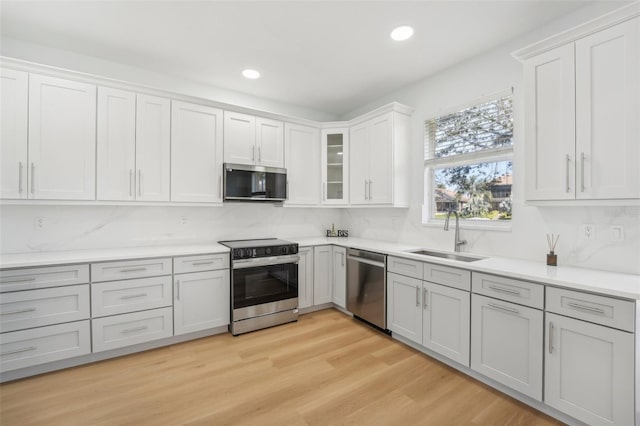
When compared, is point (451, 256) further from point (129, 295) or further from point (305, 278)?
point (129, 295)

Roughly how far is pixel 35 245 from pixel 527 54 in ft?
14.7

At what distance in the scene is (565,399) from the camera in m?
1.72

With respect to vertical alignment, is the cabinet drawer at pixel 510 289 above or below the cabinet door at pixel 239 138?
below

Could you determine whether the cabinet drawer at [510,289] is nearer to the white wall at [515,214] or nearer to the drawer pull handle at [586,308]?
the drawer pull handle at [586,308]

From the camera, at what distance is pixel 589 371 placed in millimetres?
1630

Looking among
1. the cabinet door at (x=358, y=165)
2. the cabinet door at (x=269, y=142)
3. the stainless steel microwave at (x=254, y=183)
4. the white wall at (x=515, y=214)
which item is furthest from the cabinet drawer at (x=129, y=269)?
the white wall at (x=515, y=214)

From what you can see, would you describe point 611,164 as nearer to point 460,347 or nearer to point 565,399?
point 565,399

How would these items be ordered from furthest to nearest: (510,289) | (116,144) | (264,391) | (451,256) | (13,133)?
(451,256) < (116,144) < (13,133) < (264,391) < (510,289)

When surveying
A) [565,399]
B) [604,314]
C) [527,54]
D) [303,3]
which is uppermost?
[303,3]

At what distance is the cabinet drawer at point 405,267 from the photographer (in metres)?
2.64

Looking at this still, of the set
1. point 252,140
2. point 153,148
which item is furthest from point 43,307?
point 252,140

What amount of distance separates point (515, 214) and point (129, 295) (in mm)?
3533

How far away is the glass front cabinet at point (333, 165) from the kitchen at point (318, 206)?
0.10 m

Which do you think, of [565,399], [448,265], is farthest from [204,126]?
[565,399]
